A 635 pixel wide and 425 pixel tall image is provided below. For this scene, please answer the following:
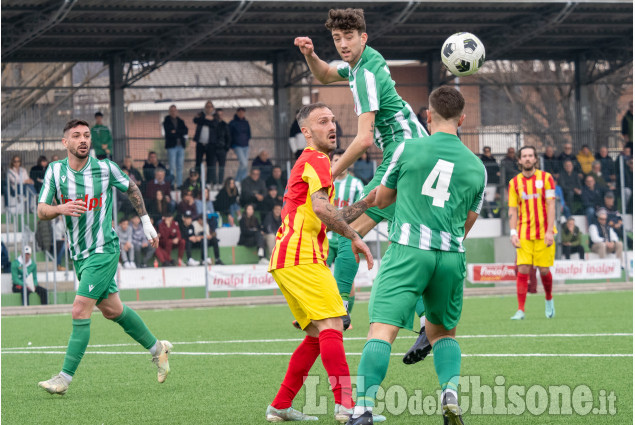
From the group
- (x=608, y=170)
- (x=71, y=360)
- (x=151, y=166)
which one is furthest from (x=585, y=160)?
(x=71, y=360)

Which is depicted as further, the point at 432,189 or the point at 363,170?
the point at 363,170

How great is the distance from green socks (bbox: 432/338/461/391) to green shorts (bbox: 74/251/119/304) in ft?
11.4

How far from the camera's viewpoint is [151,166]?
22.3m

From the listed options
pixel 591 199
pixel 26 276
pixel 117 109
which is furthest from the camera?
pixel 117 109

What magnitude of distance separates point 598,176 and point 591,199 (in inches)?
27.1

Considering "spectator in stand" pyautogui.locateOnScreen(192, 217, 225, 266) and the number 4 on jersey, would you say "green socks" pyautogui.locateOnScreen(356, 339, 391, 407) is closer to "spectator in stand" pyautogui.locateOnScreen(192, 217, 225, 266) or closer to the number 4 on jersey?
the number 4 on jersey

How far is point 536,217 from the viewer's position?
48.3ft

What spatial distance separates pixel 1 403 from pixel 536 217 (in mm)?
9049

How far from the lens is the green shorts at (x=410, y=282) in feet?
19.1

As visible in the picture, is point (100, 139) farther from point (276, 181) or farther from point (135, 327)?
point (135, 327)

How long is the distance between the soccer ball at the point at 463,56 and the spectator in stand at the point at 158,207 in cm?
1308

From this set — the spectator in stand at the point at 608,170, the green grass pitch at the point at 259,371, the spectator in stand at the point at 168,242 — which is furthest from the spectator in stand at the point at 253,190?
the spectator in stand at the point at 608,170

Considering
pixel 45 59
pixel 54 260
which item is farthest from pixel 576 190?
pixel 45 59

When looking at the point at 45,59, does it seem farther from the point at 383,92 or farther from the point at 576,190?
the point at 383,92
